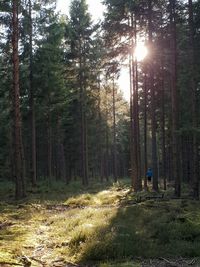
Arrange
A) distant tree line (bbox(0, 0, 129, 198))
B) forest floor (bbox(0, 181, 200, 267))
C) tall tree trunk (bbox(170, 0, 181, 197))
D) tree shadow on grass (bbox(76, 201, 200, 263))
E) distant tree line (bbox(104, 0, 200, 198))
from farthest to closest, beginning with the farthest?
1. distant tree line (bbox(0, 0, 129, 198))
2. distant tree line (bbox(104, 0, 200, 198))
3. tall tree trunk (bbox(170, 0, 181, 197))
4. tree shadow on grass (bbox(76, 201, 200, 263))
5. forest floor (bbox(0, 181, 200, 267))

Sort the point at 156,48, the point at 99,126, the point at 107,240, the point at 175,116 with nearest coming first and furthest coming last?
the point at 107,240
the point at 175,116
the point at 156,48
the point at 99,126

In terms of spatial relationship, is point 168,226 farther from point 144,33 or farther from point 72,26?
point 72,26

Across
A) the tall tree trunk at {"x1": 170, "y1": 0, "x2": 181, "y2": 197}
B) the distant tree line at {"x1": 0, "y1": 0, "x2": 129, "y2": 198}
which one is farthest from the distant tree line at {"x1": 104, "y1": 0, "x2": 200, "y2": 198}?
the distant tree line at {"x1": 0, "y1": 0, "x2": 129, "y2": 198}

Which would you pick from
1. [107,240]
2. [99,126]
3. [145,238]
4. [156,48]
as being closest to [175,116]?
[156,48]

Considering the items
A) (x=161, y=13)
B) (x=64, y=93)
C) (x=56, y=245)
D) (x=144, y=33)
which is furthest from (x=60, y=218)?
(x=64, y=93)

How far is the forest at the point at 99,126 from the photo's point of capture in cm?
925

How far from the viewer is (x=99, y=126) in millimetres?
49406

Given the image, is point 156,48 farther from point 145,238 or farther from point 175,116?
point 145,238

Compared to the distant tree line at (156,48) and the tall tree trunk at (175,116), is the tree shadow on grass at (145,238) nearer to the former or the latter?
the tall tree trunk at (175,116)

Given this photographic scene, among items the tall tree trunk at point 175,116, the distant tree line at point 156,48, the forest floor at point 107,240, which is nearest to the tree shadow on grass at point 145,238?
the forest floor at point 107,240

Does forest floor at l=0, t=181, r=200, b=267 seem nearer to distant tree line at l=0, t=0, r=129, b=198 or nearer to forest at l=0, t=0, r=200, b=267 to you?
forest at l=0, t=0, r=200, b=267

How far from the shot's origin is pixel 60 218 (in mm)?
13820

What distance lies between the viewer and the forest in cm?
925

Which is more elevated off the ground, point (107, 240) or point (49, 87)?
point (49, 87)
